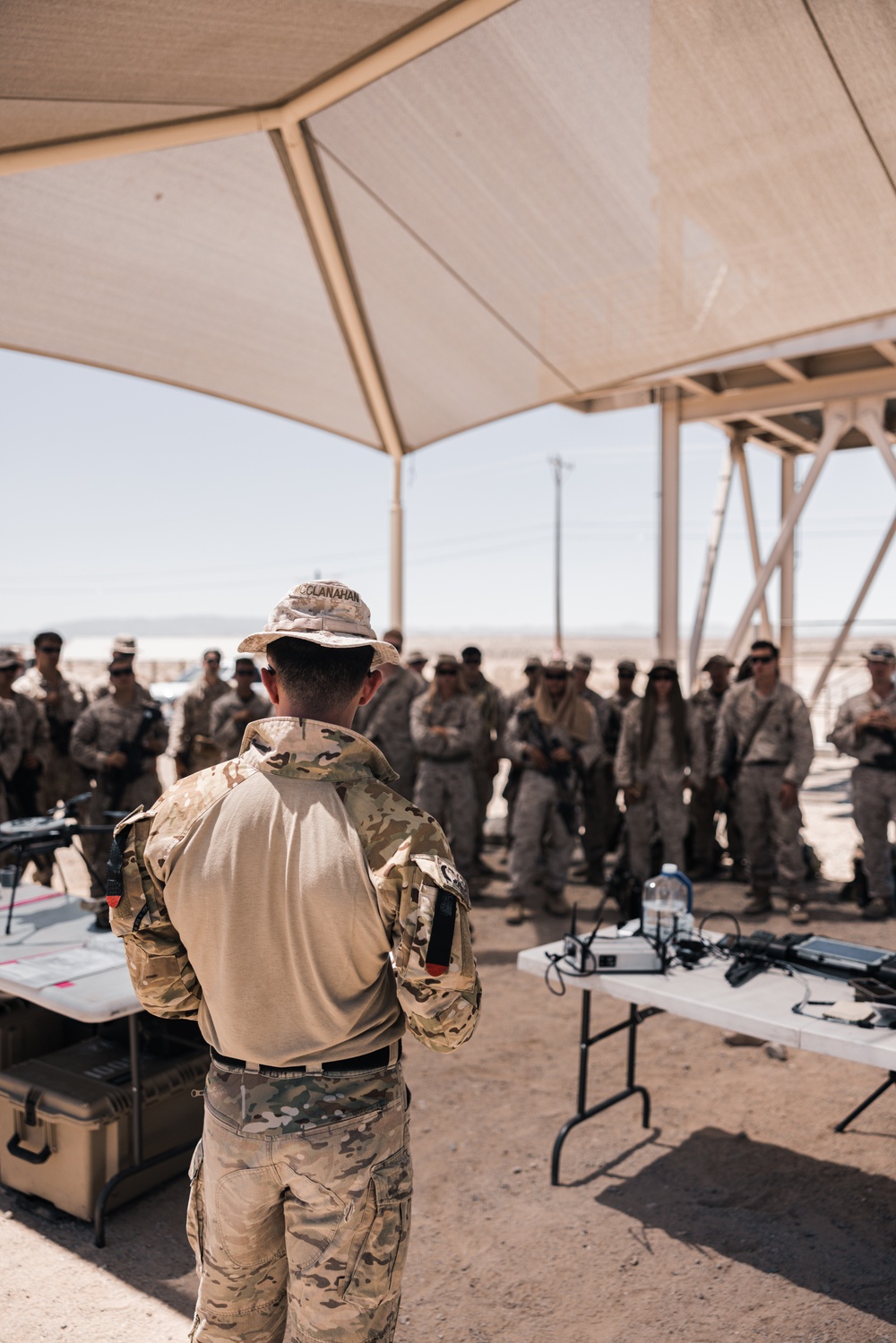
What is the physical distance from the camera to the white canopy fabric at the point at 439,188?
4.63 m

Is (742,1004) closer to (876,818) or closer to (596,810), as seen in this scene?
(876,818)

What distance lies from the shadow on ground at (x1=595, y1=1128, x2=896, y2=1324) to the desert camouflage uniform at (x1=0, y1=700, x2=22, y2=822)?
5.07m

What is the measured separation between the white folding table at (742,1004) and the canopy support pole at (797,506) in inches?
279

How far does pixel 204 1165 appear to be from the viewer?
1.82m

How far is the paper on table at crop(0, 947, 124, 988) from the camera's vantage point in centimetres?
330

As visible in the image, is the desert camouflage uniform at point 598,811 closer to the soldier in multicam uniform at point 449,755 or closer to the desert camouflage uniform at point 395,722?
the soldier in multicam uniform at point 449,755

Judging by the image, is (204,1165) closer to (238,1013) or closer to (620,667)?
(238,1013)

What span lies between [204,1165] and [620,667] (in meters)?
7.53

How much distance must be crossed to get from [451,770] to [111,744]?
2.46m

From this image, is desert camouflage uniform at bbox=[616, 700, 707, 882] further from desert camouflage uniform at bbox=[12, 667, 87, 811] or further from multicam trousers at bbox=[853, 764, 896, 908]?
desert camouflage uniform at bbox=[12, 667, 87, 811]

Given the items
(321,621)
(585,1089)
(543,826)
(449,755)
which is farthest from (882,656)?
(321,621)

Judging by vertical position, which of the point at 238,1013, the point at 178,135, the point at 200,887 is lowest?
Answer: the point at 238,1013

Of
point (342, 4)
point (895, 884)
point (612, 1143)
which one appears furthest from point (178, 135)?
point (895, 884)

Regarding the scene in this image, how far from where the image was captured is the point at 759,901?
7.06 metres
